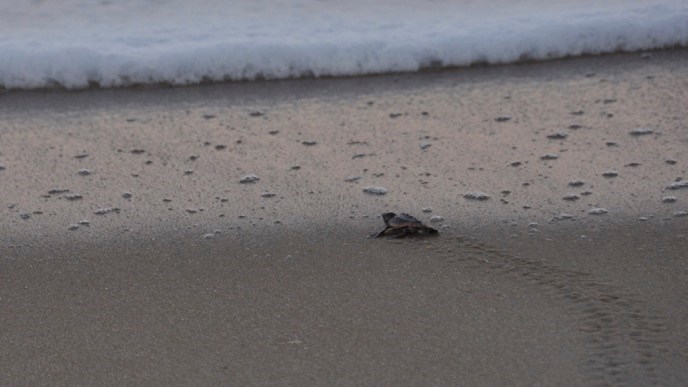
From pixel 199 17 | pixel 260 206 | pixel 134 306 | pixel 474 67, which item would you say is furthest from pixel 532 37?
pixel 134 306

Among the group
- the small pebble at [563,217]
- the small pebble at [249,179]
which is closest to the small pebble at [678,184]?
the small pebble at [563,217]

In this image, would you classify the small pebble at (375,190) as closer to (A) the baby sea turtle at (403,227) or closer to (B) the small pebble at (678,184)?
(A) the baby sea turtle at (403,227)

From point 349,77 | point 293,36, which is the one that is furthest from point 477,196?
point 293,36

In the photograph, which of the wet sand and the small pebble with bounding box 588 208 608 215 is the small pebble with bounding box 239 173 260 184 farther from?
the small pebble with bounding box 588 208 608 215

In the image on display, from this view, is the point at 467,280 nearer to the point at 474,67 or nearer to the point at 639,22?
the point at 474,67

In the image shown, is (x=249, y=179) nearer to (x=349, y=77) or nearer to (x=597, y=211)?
(x=597, y=211)

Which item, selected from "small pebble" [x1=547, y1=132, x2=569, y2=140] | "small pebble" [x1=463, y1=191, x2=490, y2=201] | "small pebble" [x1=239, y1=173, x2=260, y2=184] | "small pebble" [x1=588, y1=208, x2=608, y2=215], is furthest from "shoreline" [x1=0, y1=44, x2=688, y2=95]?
"small pebble" [x1=588, y1=208, x2=608, y2=215]

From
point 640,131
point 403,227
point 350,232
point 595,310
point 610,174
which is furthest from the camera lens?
point 640,131
